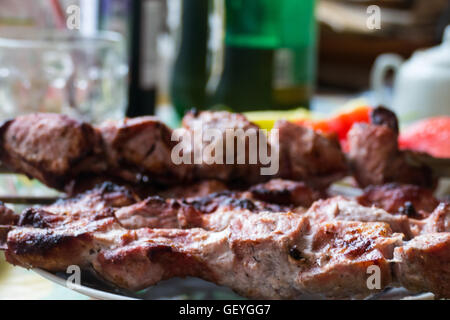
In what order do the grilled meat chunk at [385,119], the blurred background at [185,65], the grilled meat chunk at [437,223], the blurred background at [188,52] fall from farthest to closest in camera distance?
the blurred background at [188,52], the blurred background at [185,65], the grilled meat chunk at [385,119], the grilled meat chunk at [437,223]

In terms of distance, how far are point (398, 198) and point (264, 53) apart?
1.65m

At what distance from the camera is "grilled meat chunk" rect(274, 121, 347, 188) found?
1.52m

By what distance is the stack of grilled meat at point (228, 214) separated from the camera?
104cm

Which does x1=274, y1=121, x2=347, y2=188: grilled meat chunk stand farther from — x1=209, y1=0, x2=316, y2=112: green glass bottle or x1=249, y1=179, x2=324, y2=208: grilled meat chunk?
x1=209, y1=0, x2=316, y2=112: green glass bottle

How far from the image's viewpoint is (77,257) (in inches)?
42.3

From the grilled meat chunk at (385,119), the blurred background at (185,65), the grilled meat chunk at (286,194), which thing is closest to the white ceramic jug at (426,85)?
the blurred background at (185,65)

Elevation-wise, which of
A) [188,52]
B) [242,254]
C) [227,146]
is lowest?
[242,254]

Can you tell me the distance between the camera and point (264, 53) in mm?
2918

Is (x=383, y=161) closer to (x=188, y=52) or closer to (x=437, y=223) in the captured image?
(x=437, y=223)

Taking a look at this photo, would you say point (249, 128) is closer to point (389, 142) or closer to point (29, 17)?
point (389, 142)

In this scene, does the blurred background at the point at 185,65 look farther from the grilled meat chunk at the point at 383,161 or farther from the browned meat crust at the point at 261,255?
the browned meat crust at the point at 261,255

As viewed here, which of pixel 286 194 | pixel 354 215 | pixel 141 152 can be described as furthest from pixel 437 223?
pixel 141 152

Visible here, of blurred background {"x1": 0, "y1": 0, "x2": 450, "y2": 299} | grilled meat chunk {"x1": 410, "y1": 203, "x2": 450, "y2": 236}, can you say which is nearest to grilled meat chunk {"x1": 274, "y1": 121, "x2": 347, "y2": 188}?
grilled meat chunk {"x1": 410, "y1": 203, "x2": 450, "y2": 236}
